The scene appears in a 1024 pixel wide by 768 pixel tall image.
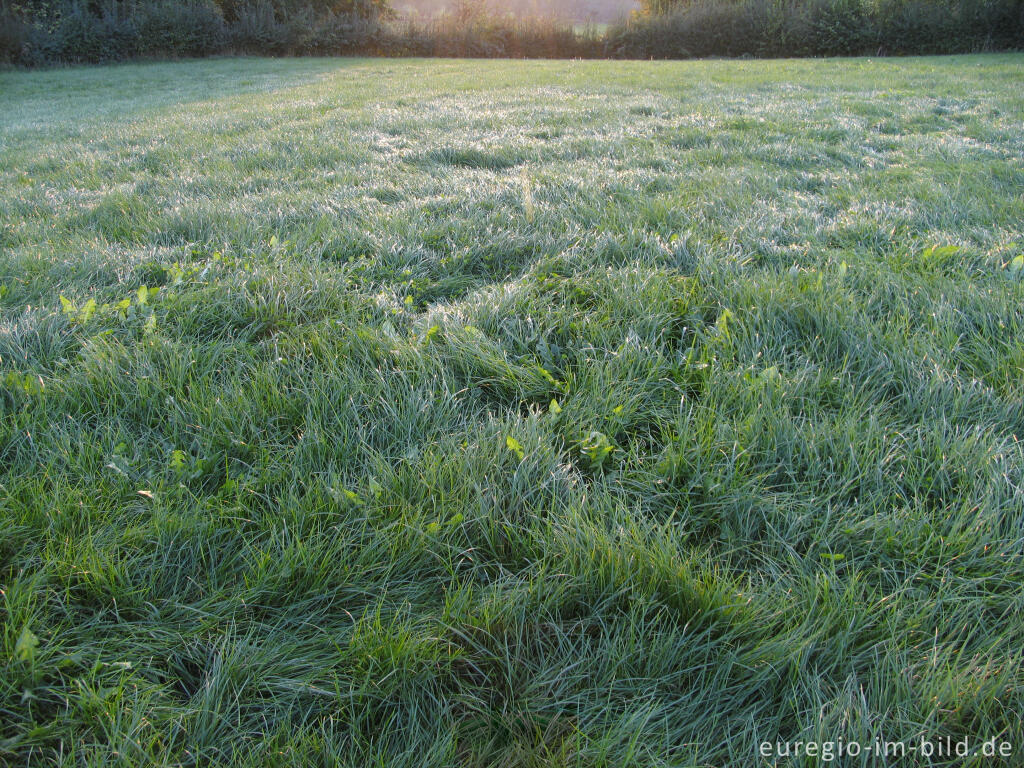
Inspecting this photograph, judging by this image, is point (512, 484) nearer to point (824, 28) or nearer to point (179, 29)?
point (824, 28)

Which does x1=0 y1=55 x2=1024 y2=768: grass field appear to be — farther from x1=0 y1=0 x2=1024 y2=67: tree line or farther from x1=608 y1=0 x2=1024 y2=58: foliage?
x1=0 y1=0 x2=1024 y2=67: tree line

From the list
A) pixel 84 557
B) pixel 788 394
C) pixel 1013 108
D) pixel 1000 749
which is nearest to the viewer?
pixel 1000 749

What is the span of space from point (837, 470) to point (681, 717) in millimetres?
858

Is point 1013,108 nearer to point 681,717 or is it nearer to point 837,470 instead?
point 837,470

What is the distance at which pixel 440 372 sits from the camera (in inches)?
74.8

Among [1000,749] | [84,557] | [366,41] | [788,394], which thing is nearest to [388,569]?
[84,557]

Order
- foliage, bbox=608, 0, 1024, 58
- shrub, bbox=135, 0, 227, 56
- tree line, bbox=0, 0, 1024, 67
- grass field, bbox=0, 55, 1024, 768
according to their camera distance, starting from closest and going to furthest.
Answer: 1. grass field, bbox=0, 55, 1024, 768
2. foliage, bbox=608, 0, 1024, 58
3. tree line, bbox=0, 0, 1024, 67
4. shrub, bbox=135, 0, 227, 56

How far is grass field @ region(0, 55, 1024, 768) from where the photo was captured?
0.99 meters

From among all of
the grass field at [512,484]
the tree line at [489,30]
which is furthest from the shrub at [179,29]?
the grass field at [512,484]

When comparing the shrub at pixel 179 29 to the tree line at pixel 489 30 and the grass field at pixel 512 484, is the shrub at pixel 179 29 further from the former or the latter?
the grass field at pixel 512 484

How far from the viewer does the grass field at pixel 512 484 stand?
986 mm

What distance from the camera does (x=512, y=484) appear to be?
1425 mm

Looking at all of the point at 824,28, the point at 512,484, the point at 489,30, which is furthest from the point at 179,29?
the point at 512,484

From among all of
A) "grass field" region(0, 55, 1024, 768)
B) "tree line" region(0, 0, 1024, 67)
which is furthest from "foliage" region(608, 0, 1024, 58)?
"grass field" region(0, 55, 1024, 768)
